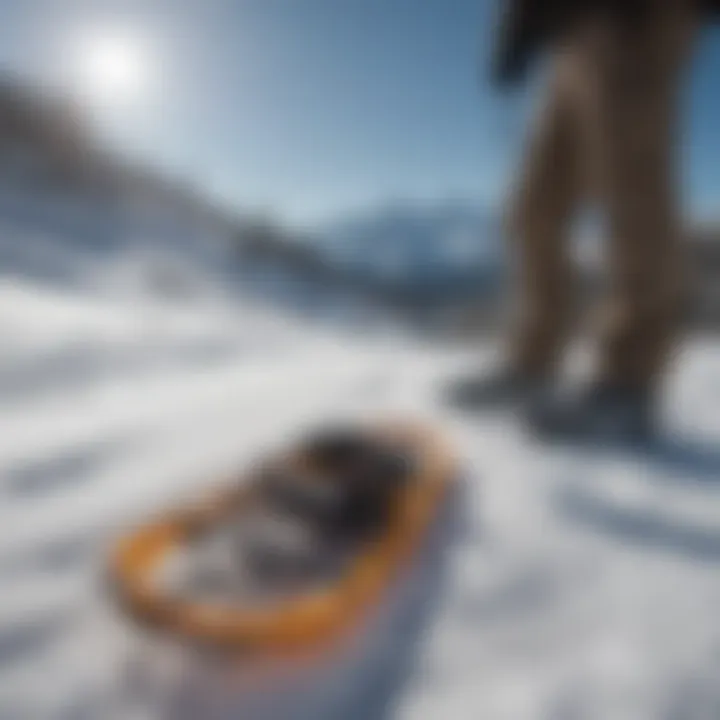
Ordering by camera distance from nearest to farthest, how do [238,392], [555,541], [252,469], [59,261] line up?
1. [555,541]
2. [252,469]
3. [238,392]
4. [59,261]

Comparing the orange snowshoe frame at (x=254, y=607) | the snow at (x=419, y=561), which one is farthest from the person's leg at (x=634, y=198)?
the orange snowshoe frame at (x=254, y=607)

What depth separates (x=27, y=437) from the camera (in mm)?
1143

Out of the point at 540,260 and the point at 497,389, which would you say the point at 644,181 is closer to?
the point at 540,260

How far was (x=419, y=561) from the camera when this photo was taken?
86cm

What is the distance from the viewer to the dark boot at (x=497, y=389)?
150cm

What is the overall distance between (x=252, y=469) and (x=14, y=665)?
0.43 m

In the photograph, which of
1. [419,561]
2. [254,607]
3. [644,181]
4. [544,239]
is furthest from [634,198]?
[254,607]

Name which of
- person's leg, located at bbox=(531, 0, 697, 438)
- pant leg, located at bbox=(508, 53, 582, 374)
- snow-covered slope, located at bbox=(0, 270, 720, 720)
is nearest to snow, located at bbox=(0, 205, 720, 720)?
snow-covered slope, located at bbox=(0, 270, 720, 720)

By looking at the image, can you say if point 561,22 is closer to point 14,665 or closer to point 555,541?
point 555,541

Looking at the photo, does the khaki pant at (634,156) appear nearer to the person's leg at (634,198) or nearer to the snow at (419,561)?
the person's leg at (634,198)

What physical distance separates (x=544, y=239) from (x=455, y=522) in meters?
0.84

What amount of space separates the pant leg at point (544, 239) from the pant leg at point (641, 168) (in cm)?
23

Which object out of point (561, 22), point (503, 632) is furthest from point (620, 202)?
point (503, 632)

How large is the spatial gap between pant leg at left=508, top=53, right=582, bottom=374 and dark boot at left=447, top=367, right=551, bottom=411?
3 centimetres
